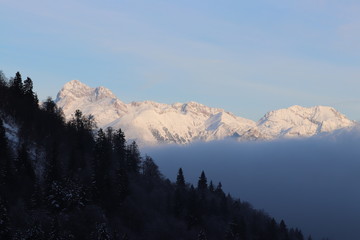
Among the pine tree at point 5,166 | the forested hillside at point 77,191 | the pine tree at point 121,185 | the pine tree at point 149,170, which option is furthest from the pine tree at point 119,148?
the pine tree at point 5,166

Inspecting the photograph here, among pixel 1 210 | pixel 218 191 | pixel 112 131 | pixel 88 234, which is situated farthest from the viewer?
pixel 218 191

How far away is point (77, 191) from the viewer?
88562 millimetres

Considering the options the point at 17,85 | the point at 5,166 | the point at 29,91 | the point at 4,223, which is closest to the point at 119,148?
the point at 29,91

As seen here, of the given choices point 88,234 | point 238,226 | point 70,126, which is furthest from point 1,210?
point 238,226

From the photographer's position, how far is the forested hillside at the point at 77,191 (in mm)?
81500

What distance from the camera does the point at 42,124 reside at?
351 ft

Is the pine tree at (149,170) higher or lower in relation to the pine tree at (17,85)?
lower

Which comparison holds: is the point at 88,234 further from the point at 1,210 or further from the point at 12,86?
the point at 12,86

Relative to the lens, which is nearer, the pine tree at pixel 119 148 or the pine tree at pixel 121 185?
the pine tree at pixel 121 185

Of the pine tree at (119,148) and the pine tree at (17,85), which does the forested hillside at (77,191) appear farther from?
the pine tree at (119,148)

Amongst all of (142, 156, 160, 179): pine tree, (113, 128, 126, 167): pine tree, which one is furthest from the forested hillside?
(142, 156, 160, 179): pine tree

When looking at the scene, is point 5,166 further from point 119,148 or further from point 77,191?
point 119,148

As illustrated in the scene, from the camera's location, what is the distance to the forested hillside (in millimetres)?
81500

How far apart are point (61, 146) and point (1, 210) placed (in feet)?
136
